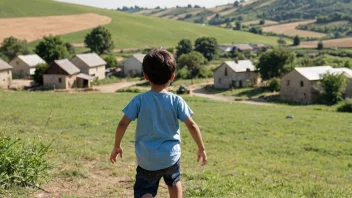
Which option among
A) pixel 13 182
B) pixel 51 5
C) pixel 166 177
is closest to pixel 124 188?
pixel 13 182

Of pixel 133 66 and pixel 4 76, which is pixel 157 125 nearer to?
pixel 4 76

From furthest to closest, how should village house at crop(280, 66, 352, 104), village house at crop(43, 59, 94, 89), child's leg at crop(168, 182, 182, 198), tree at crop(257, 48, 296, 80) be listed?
1. tree at crop(257, 48, 296, 80)
2. village house at crop(43, 59, 94, 89)
3. village house at crop(280, 66, 352, 104)
4. child's leg at crop(168, 182, 182, 198)

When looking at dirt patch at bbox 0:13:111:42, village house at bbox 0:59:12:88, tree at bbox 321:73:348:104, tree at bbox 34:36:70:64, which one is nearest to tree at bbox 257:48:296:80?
tree at bbox 321:73:348:104

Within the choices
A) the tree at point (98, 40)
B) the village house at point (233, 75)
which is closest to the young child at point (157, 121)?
the village house at point (233, 75)

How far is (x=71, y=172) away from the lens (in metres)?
7.41

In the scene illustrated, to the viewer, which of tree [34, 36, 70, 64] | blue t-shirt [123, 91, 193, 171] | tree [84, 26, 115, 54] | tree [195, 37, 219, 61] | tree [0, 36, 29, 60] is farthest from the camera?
tree [195, 37, 219, 61]

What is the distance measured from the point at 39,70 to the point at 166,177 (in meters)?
51.9

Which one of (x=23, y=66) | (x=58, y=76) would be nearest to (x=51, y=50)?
(x=23, y=66)

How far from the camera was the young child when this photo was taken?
4535 mm

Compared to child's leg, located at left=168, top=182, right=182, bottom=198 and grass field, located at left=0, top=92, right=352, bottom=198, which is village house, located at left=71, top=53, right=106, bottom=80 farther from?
child's leg, located at left=168, top=182, right=182, bottom=198

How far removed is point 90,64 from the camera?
6269cm

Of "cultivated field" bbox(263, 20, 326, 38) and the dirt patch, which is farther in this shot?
"cultivated field" bbox(263, 20, 326, 38)

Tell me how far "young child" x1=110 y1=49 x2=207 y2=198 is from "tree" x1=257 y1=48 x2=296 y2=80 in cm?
5515

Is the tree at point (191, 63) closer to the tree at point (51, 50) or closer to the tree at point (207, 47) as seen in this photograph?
the tree at point (51, 50)
